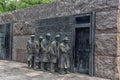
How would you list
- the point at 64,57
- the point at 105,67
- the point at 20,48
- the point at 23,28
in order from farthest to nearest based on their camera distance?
the point at 20,48
the point at 23,28
the point at 64,57
the point at 105,67

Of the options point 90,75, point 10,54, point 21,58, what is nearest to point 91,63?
point 90,75

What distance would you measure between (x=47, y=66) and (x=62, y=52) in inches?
47.6

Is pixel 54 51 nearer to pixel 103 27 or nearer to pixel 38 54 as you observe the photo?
pixel 38 54

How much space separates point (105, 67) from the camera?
25.9 feet

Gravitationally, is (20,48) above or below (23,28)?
below

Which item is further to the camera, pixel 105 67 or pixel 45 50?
pixel 45 50

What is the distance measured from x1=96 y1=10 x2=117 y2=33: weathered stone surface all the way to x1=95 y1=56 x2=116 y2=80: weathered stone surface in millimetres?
944

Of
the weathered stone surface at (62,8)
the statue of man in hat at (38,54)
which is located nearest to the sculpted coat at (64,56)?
the statue of man in hat at (38,54)

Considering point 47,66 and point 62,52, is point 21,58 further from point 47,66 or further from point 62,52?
point 62,52

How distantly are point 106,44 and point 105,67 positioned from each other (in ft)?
2.56

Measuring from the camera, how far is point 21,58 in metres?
12.4

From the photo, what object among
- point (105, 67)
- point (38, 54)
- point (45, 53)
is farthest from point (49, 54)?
point (105, 67)

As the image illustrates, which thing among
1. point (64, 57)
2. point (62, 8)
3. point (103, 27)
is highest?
point (62, 8)

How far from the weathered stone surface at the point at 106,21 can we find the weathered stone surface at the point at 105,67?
3.10 feet
